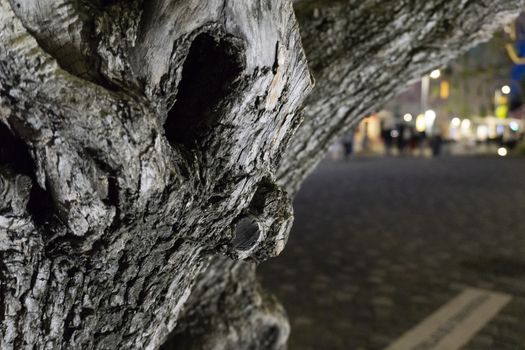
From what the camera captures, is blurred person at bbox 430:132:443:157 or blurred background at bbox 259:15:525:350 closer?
blurred background at bbox 259:15:525:350

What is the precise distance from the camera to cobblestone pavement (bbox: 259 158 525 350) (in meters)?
5.00

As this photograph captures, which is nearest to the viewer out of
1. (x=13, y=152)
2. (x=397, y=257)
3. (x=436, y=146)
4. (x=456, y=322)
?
(x=13, y=152)

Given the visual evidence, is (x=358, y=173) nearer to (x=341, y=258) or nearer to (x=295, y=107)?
(x=341, y=258)

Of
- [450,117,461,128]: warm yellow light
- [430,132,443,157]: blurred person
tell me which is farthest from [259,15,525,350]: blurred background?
[450,117,461,128]: warm yellow light

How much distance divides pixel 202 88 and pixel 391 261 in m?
5.87

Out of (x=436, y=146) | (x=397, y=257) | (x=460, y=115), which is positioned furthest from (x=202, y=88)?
(x=460, y=115)

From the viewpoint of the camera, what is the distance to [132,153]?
112 cm

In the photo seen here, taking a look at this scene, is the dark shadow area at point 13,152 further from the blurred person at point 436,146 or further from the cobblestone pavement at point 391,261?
the blurred person at point 436,146

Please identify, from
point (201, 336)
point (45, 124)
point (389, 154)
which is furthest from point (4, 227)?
point (389, 154)

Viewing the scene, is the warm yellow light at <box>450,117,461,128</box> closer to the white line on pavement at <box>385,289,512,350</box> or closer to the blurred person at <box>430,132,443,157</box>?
the blurred person at <box>430,132,443,157</box>

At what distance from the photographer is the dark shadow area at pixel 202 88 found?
1.29 m

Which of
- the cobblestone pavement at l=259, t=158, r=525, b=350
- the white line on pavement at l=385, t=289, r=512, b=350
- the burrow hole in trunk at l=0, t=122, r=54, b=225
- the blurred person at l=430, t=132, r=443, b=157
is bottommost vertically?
the white line on pavement at l=385, t=289, r=512, b=350

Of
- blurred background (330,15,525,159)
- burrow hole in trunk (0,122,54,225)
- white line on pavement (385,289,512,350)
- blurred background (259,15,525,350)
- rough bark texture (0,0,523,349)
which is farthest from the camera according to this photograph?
blurred background (330,15,525,159)

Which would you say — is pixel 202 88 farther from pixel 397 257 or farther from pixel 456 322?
pixel 397 257
